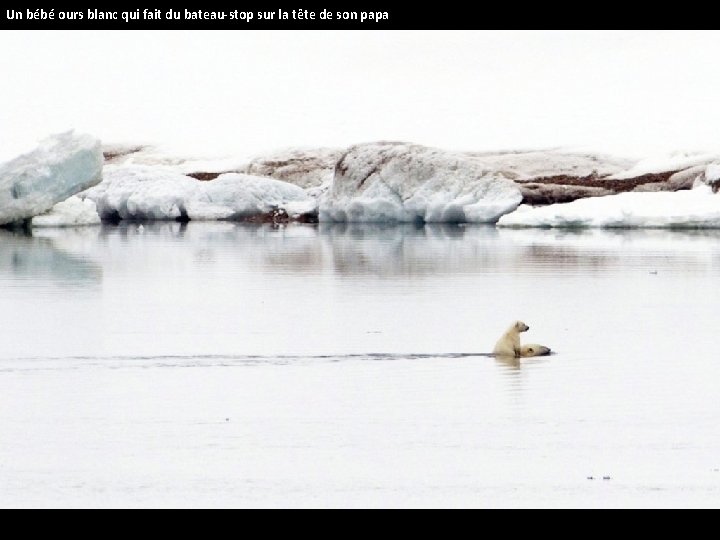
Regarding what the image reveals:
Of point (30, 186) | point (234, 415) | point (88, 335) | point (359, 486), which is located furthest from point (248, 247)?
point (359, 486)

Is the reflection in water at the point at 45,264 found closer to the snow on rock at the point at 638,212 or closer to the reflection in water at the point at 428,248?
the reflection in water at the point at 428,248

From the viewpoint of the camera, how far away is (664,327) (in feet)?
43.9

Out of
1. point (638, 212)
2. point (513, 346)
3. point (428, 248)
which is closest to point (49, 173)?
point (428, 248)

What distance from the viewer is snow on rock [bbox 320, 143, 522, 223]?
3912cm

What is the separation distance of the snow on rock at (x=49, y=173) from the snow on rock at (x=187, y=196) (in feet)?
30.5

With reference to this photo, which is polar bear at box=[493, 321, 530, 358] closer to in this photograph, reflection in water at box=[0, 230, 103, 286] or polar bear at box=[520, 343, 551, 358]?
polar bear at box=[520, 343, 551, 358]

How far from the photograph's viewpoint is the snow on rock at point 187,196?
44.6 meters

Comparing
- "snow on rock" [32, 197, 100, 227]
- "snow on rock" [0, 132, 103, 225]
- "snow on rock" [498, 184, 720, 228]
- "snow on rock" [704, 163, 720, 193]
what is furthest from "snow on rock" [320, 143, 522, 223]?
"snow on rock" [0, 132, 103, 225]

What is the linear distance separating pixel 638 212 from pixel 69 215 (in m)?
15.3

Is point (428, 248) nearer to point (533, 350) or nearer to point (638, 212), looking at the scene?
point (638, 212)

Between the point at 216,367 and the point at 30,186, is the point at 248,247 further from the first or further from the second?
the point at 216,367

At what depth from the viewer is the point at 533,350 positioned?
11.2m

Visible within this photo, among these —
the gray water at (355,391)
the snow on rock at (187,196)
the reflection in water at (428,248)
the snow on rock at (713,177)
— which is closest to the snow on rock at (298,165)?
the snow on rock at (187,196)

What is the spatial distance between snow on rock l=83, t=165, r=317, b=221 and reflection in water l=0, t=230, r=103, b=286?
597 inches
